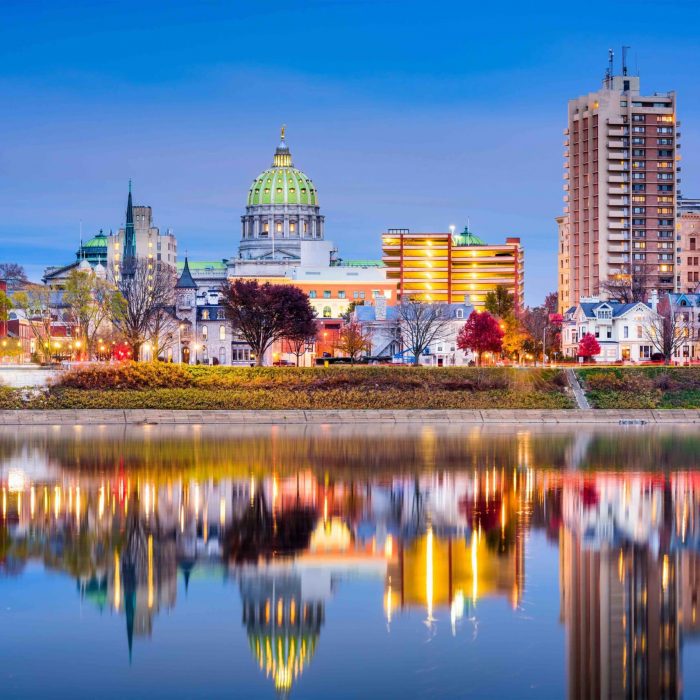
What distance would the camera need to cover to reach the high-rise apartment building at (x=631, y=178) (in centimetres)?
18600

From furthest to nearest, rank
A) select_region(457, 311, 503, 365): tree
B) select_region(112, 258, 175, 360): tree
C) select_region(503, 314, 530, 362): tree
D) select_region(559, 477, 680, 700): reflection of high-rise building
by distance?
1. select_region(503, 314, 530, 362): tree
2. select_region(457, 311, 503, 365): tree
3. select_region(112, 258, 175, 360): tree
4. select_region(559, 477, 680, 700): reflection of high-rise building

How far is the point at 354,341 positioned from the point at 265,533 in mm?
92974

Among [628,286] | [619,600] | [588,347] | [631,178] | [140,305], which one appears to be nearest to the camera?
[619,600]

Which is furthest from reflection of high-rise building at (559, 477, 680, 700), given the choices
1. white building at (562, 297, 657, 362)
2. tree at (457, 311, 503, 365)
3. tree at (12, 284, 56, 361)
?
white building at (562, 297, 657, 362)

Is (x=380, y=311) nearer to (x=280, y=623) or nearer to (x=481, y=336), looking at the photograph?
(x=481, y=336)

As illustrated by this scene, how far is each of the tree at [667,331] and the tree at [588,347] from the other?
5.20m

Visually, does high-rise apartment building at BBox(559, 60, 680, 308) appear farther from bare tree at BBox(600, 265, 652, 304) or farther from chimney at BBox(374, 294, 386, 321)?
chimney at BBox(374, 294, 386, 321)

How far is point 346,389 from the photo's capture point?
3477 inches

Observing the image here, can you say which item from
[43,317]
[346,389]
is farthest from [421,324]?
[346,389]

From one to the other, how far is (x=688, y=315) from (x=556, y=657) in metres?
113

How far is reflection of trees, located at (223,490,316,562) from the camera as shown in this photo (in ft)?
100.0

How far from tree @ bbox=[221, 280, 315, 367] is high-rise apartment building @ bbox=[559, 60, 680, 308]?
271ft

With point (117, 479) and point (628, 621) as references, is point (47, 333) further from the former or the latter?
point (628, 621)

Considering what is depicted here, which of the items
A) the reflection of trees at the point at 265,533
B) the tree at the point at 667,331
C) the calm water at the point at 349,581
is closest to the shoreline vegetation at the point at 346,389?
the tree at the point at 667,331
